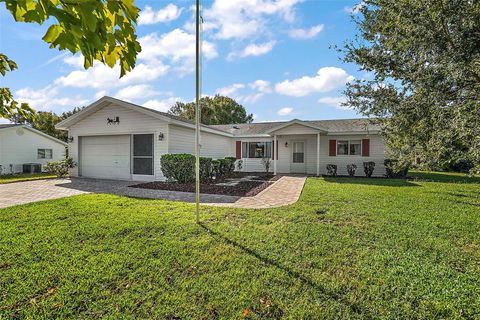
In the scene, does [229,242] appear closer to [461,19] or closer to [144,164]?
[461,19]

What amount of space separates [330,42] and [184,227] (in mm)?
8289

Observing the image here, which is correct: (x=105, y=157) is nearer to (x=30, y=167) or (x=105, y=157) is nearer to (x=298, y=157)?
(x=30, y=167)

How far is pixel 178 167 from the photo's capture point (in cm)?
1120

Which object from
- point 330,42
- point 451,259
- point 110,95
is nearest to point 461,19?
point 330,42

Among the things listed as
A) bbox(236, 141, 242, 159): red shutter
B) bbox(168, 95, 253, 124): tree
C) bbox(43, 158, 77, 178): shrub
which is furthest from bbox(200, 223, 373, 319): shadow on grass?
bbox(168, 95, 253, 124): tree

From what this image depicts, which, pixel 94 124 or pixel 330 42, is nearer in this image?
pixel 330 42

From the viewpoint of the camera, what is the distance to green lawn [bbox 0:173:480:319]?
2.62m

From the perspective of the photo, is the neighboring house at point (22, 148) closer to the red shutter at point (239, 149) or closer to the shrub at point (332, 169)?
the red shutter at point (239, 149)

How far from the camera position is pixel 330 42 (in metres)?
9.34

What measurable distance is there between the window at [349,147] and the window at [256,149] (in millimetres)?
4828

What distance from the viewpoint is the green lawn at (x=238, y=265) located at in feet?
8.61

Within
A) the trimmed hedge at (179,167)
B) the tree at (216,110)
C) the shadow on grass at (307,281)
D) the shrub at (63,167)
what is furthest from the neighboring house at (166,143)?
the tree at (216,110)

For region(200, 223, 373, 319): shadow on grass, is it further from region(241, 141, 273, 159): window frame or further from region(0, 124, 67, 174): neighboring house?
region(0, 124, 67, 174): neighboring house

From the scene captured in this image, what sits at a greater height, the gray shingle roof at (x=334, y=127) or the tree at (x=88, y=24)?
the gray shingle roof at (x=334, y=127)
